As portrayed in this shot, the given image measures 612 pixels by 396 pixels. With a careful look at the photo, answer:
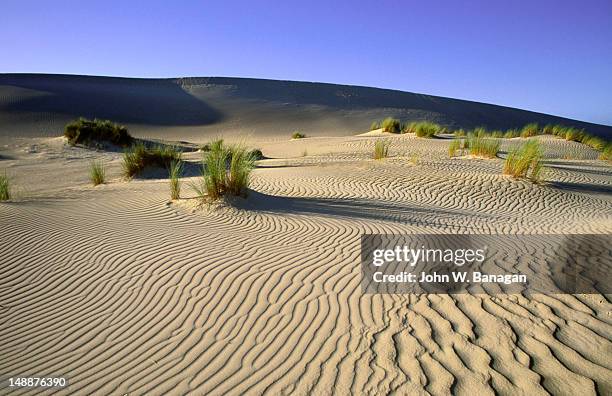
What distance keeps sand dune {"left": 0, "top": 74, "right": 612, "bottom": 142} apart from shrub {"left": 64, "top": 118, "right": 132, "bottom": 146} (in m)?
12.0

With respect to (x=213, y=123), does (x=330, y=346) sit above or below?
above

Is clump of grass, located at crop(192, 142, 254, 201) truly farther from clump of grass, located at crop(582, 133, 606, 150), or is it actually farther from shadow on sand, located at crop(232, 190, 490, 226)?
clump of grass, located at crop(582, 133, 606, 150)

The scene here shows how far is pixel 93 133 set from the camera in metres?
19.4

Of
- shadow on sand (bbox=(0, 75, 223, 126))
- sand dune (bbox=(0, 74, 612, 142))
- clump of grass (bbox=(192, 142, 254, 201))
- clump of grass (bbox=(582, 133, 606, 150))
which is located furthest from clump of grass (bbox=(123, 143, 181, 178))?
shadow on sand (bbox=(0, 75, 223, 126))

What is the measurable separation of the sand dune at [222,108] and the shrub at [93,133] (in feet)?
39.2

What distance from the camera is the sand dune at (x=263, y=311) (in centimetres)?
284

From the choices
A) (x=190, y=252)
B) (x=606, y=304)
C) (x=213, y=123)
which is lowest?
(x=213, y=123)

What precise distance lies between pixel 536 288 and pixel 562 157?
50.9 feet

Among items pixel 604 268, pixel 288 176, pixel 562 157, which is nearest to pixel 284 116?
pixel 562 157

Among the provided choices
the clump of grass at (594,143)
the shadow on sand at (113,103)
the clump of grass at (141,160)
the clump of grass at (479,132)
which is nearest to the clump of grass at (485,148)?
the clump of grass at (479,132)

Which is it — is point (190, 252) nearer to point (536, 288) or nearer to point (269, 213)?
point (269, 213)

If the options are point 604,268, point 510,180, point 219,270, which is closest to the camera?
point 604,268

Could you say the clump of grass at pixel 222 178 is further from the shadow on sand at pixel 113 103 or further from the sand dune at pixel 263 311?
the shadow on sand at pixel 113 103

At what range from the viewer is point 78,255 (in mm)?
5285
